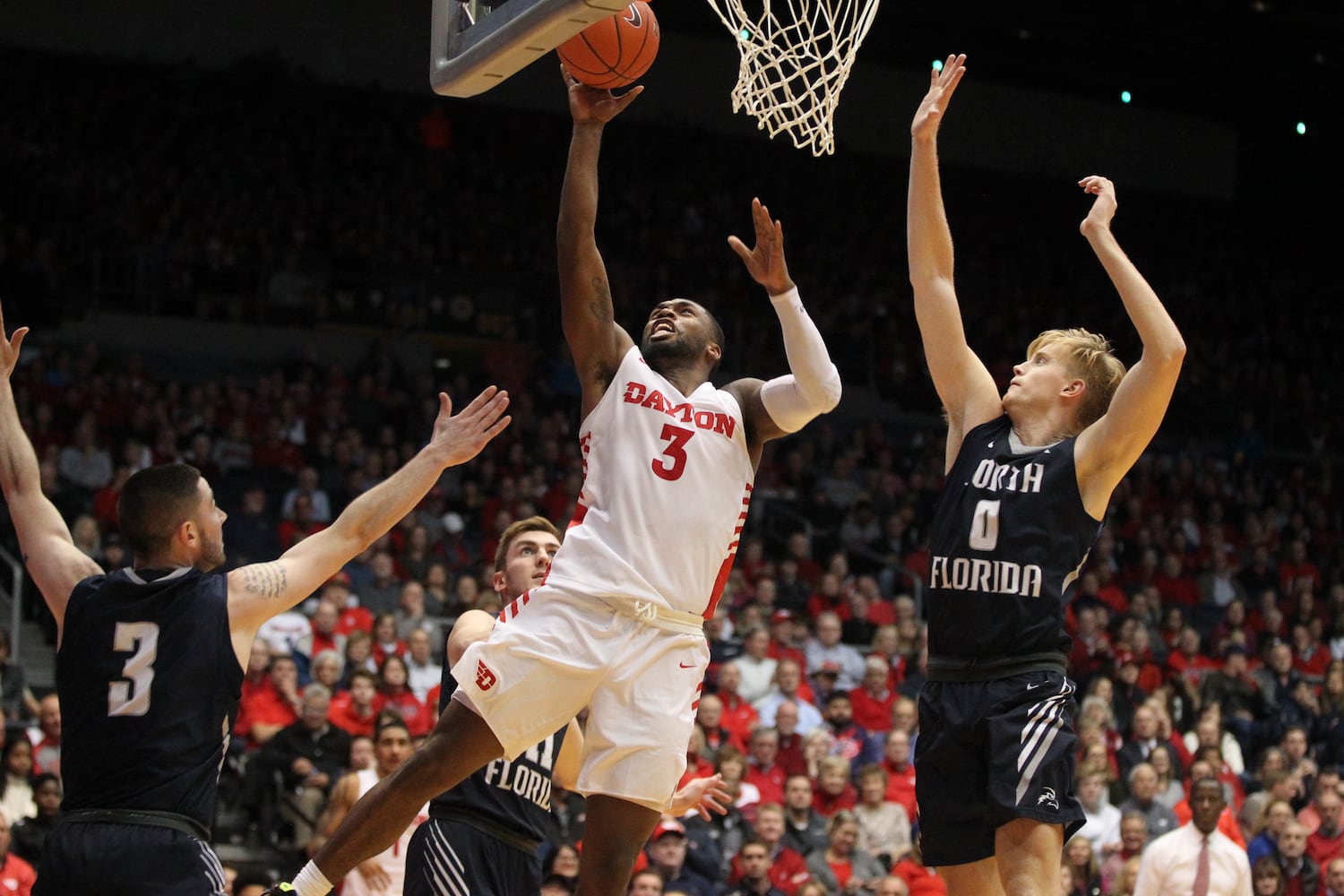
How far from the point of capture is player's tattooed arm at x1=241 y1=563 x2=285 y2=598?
172 inches

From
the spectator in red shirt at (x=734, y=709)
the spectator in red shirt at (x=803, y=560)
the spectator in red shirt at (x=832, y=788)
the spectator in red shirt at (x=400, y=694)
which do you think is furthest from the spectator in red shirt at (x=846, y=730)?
the spectator in red shirt at (x=803, y=560)

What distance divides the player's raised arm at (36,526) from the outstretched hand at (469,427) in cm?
103

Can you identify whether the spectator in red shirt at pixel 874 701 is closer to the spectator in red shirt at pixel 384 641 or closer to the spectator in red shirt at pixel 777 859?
the spectator in red shirt at pixel 777 859

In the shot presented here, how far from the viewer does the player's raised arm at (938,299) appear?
5.00 metres

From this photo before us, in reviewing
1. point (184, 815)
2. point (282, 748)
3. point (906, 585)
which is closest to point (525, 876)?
point (184, 815)

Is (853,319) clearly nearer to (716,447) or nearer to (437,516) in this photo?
(437,516)

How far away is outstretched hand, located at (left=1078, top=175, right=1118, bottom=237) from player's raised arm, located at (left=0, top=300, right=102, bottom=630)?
299cm

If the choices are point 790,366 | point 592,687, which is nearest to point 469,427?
point 592,687

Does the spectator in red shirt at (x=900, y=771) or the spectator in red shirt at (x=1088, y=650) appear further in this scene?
the spectator in red shirt at (x=1088, y=650)

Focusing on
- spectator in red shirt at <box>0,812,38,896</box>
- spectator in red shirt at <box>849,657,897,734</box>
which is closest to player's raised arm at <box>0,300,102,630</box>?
spectator in red shirt at <box>0,812,38,896</box>

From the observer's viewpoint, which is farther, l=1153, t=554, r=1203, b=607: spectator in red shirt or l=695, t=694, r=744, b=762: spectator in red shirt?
l=1153, t=554, r=1203, b=607: spectator in red shirt

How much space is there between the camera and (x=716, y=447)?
5094 mm

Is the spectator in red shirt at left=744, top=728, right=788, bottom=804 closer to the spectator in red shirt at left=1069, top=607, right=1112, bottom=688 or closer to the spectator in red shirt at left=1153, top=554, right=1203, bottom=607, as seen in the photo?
the spectator in red shirt at left=1069, top=607, right=1112, bottom=688

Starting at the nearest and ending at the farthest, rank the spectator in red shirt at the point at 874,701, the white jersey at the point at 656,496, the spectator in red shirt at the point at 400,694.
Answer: the white jersey at the point at 656,496 < the spectator in red shirt at the point at 400,694 < the spectator in red shirt at the point at 874,701
